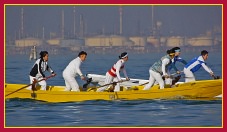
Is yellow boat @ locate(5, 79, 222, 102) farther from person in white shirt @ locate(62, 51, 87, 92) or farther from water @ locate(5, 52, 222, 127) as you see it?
person in white shirt @ locate(62, 51, 87, 92)

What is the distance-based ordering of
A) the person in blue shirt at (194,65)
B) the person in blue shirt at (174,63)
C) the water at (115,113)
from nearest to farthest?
the water at (115,113) → the person in blue shirt at (174,63) → the person in blue shirt at (194,65)

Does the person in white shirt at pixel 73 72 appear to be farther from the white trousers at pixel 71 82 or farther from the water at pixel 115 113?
the water at pixel 115 113

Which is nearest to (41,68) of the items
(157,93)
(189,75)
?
(157,93)

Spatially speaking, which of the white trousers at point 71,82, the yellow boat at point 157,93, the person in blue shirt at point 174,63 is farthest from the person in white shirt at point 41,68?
the person in blue shirt at point 174,63

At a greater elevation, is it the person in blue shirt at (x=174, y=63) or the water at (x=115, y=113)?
the person in blue shirt at (x=174, y=63)

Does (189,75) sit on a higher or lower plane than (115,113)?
higher

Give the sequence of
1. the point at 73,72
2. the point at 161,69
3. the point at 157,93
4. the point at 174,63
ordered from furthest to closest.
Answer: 1. the point at 174,63
2. the point at 73,72
3. the point at 161,69
4. the point at 157,93

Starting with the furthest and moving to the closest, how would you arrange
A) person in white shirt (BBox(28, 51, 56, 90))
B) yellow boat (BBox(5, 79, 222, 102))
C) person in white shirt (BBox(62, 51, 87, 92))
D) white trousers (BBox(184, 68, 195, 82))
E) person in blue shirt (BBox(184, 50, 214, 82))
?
white trousers (BBox(184, 68, 195, 82))
person in blue shirt (BBox(184, 50, 214, 82))
person in white shirt (BBox(28, 51, 56, 90))
person in white shirt (BBox(62, 51, 87, 92))
yellow boat (BBox(5, 79, 222, 102))

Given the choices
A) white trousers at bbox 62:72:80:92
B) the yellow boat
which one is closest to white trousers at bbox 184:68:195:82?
the yellow boat

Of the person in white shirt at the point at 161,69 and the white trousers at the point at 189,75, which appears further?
the white trousers at the point at 189,75

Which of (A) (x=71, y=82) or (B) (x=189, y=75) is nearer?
(A) (x=71, y=82)

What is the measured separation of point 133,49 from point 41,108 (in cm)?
11640

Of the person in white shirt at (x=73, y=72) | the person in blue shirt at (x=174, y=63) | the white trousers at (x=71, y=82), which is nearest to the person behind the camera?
the person in white shirt at (x=73, y=72)

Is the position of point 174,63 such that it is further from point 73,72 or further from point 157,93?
point 73,72
